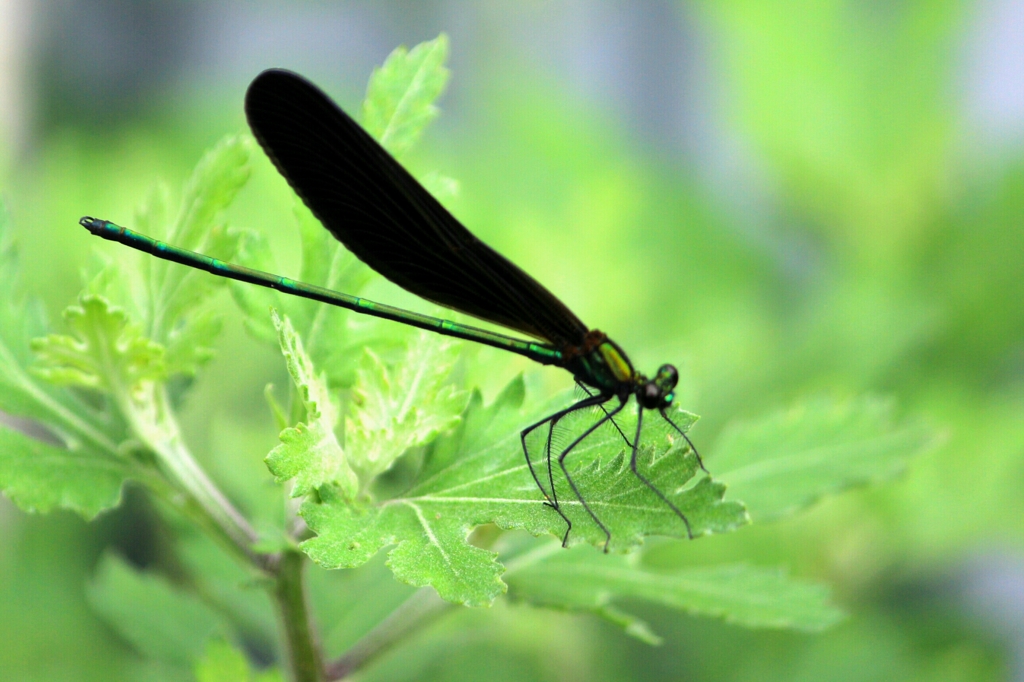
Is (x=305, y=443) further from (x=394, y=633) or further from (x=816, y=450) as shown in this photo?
(x=816, y=450)

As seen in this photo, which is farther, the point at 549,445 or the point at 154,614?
the point at 154,614

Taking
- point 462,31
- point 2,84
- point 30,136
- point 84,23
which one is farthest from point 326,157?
point 84,23

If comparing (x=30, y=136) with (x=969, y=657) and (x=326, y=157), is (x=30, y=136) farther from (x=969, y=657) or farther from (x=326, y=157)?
(x=969, y=657)

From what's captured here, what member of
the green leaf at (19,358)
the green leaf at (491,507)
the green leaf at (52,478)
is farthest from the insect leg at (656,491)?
the green leaf at (19,358)

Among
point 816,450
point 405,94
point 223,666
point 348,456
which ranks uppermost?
point 816,450

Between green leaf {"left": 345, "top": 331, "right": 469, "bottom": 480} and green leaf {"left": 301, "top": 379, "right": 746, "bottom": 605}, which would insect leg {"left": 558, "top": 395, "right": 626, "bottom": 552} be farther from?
green leaf {"left": 345, "top": 331, "right": 469, "bottom": 480}

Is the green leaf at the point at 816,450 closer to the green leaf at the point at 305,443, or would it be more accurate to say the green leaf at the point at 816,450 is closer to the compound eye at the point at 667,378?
the compound eye at the point at 667,378

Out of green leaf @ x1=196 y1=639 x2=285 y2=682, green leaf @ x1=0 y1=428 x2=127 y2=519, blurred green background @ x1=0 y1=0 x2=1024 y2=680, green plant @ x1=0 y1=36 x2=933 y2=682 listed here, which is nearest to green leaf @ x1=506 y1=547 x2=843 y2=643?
green plant @ x1=0 y1=36 x2=933 y2=682

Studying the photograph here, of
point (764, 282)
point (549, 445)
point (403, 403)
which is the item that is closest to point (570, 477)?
point (549, 445)
